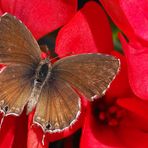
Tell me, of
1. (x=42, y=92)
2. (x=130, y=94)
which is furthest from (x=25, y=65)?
(x=130, y=94)

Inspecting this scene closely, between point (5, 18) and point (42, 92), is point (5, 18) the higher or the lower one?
the higher one

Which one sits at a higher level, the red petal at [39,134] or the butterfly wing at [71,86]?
the butterfly wing at [71,86]

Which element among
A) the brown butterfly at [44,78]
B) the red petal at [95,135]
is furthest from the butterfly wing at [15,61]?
the red petal at [95,135]

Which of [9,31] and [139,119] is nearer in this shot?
[9,31]

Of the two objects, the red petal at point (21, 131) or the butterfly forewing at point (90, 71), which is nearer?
the butterfly forewing at point (90, 71)

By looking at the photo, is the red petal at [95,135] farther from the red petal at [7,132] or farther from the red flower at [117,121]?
the red petal at [7,132]

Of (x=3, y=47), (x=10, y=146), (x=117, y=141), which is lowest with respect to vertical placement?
(x=117, y=141)

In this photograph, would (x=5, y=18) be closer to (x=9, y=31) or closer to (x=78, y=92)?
(x=9, y=31)

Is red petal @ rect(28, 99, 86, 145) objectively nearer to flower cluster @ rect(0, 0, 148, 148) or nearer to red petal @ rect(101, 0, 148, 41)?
flower cluster @ rect(0, 0, 148, 148)
